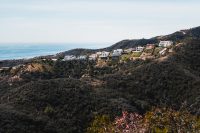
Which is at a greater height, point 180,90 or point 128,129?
point 128,129

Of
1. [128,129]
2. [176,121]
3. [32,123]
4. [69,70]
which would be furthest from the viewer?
[69,70]

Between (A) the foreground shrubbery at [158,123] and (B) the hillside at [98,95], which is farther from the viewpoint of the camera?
(B) the hillside at [98,95]

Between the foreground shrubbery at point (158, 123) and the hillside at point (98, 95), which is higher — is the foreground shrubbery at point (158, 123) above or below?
above

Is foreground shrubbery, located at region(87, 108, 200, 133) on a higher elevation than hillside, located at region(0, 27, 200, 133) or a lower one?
higher

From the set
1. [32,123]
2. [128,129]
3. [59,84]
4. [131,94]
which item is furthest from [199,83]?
[128,129]

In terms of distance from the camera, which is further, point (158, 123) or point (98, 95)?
point (98, 95)

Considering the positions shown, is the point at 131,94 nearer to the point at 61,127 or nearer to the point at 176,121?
the point at 61,127

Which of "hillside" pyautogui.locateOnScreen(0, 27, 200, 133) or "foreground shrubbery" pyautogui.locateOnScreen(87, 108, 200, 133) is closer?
"foreground shrubbery" pyautogui.locateOnScreen(87, 108, 200, 133)

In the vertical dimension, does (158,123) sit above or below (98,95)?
above
